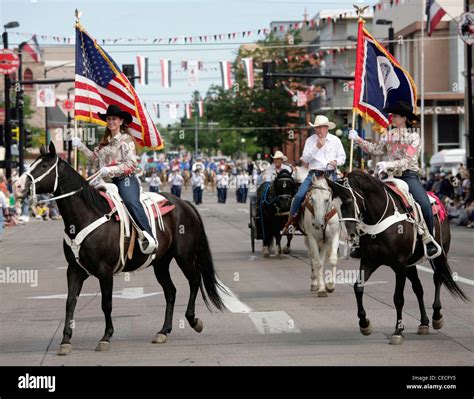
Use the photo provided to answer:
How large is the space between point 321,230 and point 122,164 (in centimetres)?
540

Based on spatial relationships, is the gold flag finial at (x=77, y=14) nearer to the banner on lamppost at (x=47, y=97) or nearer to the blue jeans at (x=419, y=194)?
the blue jeans at (x=419, y=194)

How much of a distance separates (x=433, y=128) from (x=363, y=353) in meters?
72.6

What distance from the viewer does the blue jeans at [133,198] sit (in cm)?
1186

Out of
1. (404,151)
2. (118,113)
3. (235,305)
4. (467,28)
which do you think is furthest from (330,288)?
(467,28)

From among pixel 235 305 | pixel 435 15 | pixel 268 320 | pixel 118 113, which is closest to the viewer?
pixel 118 113

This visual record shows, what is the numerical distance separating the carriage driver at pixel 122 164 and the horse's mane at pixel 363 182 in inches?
90.4

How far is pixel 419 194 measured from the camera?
41.3 feet

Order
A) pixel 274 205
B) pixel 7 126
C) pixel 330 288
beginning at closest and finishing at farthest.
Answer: pixel 330 288 < pixel 274 205 < pixel 7 126

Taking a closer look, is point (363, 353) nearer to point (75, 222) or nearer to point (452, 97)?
point (75, 222)

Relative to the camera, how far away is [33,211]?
156ft

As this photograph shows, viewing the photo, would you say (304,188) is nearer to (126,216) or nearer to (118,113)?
(118,113)

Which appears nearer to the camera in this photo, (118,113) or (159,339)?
(159,339)
